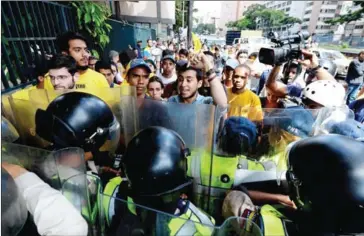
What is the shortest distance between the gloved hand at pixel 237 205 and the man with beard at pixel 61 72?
1.90 m

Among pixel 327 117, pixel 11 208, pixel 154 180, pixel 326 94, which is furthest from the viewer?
pixel 326 94

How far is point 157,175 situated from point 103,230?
345mm

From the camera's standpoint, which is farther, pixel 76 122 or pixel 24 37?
pixel 24 37

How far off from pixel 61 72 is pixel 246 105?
197 centimetres

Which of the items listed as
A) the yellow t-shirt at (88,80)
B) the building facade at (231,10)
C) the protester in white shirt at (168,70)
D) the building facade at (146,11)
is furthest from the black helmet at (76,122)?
the building facade at (231,10)

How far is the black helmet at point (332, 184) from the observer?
1.03m

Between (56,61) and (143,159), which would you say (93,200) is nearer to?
(143,159)

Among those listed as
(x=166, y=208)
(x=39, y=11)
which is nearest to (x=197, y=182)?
(x=166, y=208)

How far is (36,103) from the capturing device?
6.05 ft

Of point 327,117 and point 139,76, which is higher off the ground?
point 139,76

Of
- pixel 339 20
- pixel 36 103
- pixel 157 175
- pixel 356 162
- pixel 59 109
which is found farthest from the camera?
pixel 339 20

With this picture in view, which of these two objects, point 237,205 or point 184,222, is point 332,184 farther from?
point 184,222

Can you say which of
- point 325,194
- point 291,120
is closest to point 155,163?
point 325,194

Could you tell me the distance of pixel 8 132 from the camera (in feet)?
5.66
